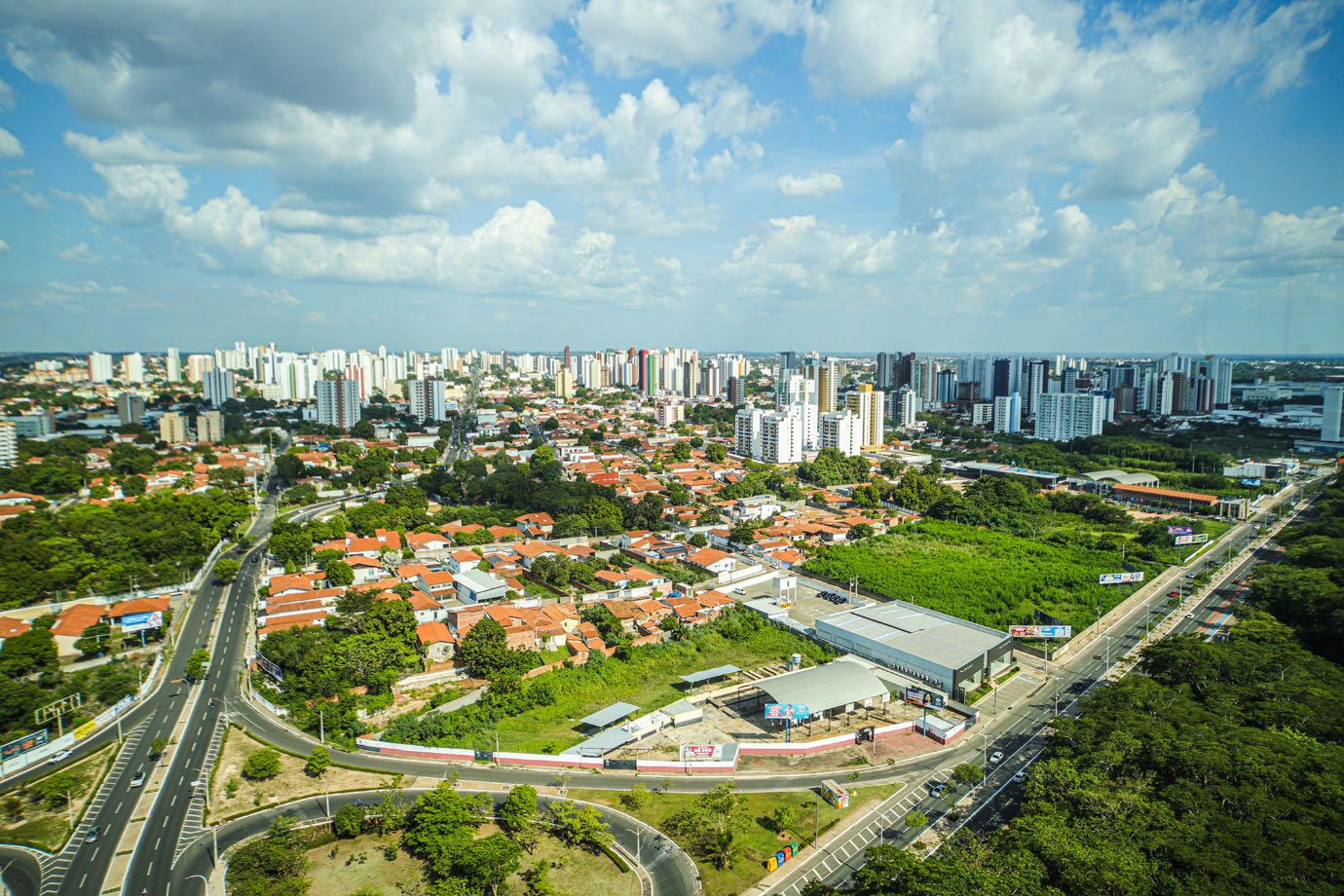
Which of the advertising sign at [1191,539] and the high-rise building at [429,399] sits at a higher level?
the high-rise building at [429,399]

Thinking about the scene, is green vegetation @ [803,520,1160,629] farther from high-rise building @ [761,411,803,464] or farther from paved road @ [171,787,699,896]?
high-rise building @ [761,411,803,464]

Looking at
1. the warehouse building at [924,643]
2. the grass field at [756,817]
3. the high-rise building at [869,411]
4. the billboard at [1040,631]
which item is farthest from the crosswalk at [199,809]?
the high-rise building at [869,411]

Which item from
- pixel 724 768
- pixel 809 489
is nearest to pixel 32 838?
pixel 724 768

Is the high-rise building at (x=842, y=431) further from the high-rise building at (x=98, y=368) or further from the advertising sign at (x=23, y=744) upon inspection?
the high-rise building at (x=98, y=368)

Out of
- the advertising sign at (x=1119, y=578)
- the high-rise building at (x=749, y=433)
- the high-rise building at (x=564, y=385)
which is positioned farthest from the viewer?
the high-rise building at (x=564, y=385)

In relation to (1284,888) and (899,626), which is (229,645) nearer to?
(899,626)

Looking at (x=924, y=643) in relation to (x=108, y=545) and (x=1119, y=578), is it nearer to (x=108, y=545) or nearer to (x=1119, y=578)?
(x=1119, y=578)

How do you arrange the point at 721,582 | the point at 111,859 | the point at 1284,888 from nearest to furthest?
the point at 1284,888, the point at 111,859, the point at 721,582

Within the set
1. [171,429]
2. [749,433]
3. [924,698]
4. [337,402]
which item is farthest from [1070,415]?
[171,429]
